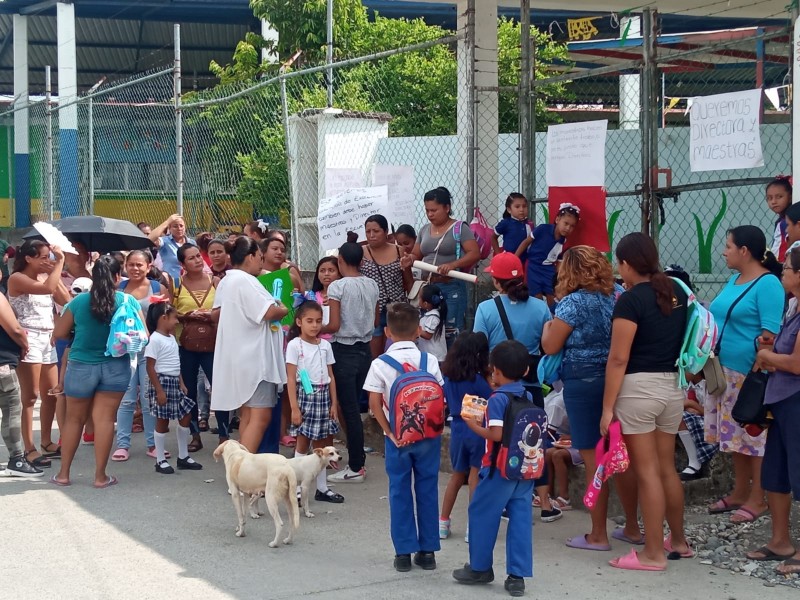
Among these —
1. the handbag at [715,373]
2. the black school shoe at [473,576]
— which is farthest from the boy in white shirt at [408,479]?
the handbag at [715,373]

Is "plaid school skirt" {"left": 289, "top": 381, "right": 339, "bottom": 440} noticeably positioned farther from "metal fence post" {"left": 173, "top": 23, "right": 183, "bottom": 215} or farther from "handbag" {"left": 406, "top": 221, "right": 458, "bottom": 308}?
"metal fence post" {"left": 173, "top": 23, "right": 183, "bottom": 215}

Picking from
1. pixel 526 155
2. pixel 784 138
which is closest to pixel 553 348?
pixel 526 155

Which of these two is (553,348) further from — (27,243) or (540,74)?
(540,74)

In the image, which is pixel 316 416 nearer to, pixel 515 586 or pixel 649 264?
pixel 515 586

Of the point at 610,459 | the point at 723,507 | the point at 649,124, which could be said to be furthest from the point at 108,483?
the point at 649,124

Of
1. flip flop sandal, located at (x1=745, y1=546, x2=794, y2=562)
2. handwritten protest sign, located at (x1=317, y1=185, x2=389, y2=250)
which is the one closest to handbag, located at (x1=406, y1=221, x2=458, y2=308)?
handwritten protest sign, located at (x1=317, y1=185, x2=389, y2=250)

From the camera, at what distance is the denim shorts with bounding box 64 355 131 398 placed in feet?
24.3

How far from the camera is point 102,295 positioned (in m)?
7.40

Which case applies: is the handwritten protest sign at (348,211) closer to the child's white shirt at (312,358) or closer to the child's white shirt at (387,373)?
the child's white shirt at (312,358)

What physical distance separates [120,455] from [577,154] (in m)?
4.43

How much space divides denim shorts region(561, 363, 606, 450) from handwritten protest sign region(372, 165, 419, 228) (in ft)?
12.8

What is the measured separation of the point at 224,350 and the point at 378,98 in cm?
956

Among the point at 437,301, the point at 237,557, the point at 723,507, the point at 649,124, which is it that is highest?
the point at 649,124

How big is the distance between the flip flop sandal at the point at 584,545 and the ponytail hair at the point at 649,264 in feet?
4.75
